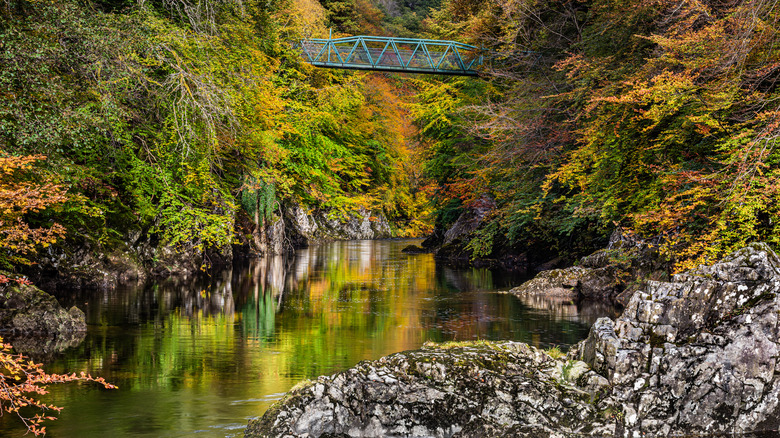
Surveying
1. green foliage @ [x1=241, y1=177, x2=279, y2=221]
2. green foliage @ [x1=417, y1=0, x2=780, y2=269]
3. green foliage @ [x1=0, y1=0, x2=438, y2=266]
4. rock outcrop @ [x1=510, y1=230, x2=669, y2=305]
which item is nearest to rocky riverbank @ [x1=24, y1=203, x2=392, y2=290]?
green foliage @ [x1=0, y1=0, x2=438, y2=266]

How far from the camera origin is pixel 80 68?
402 inches

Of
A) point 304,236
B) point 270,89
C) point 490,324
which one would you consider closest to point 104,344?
point 490,324

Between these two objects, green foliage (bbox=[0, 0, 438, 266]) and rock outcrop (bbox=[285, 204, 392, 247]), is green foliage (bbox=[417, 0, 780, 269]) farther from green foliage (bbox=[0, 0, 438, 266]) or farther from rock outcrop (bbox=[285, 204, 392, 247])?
rock outcrop (bbox=[285, 204, 392, 247])

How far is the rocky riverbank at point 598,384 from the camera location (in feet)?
19.4

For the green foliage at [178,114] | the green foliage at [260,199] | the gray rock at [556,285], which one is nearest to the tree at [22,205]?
the green foliage at [178,114]

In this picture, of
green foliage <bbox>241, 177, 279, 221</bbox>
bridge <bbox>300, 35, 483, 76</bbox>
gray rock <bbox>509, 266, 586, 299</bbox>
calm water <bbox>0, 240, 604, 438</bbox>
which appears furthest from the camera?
bridge <bbox>300, 35, 483, 76</bbox>

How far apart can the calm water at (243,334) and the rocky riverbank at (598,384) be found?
1.24 metres

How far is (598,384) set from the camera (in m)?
6.29

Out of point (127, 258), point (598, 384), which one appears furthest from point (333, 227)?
point (598, 384)

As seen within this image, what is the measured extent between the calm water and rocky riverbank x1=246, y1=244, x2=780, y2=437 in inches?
48.9

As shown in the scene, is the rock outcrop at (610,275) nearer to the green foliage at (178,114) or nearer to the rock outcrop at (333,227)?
the green foliage at (178,114)

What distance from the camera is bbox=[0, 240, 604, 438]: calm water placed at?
6.82 metres

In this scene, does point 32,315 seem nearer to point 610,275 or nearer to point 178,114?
point 178,114

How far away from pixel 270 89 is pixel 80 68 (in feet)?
41.9
